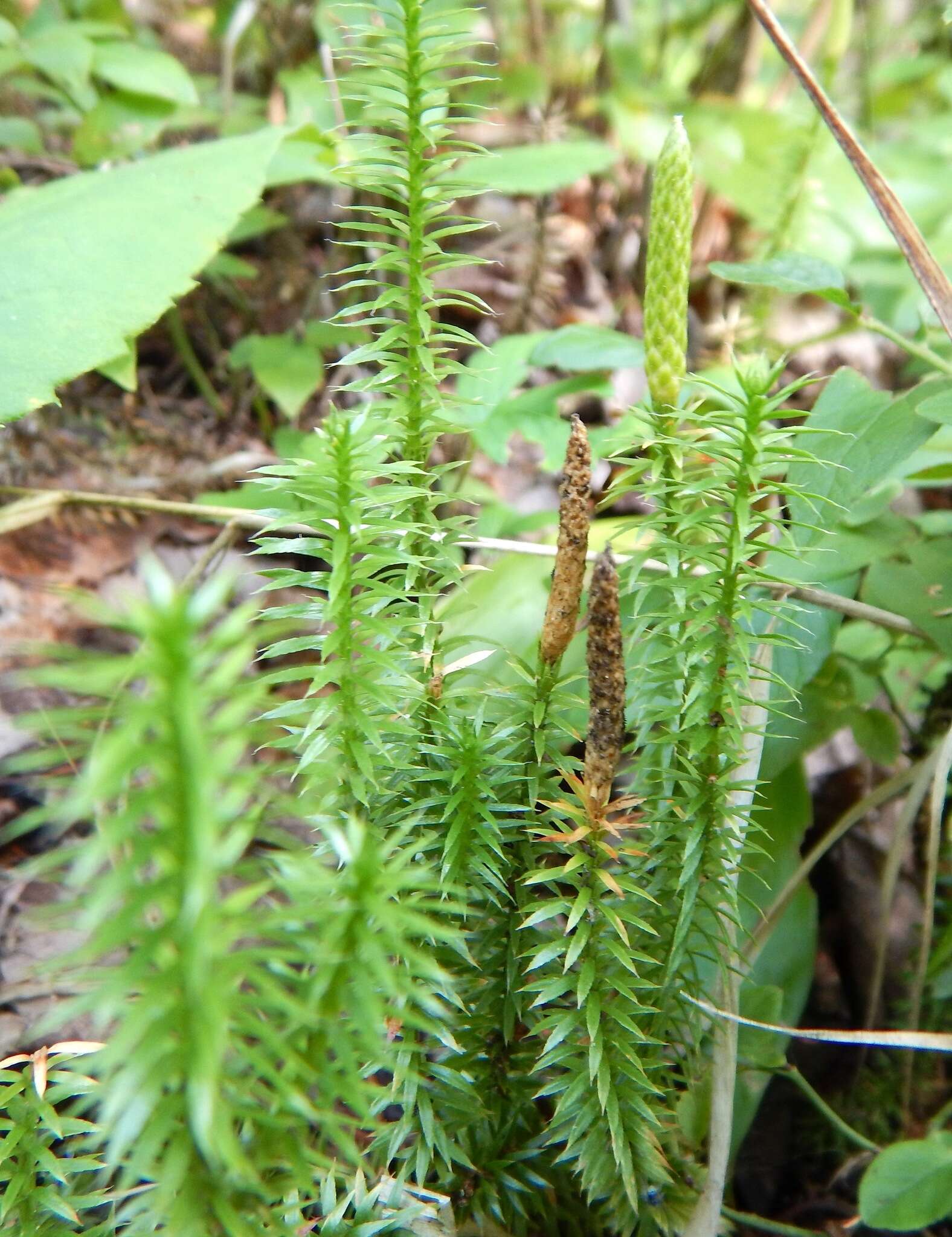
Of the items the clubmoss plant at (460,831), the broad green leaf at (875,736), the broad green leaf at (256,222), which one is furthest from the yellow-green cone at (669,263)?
the broad green leaf at (256,222)

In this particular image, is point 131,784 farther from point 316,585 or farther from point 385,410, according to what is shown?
point 385,410

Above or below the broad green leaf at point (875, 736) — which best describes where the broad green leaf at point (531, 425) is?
above

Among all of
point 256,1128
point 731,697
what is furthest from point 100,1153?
point 731,697

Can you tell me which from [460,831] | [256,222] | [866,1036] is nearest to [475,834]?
[460,831]

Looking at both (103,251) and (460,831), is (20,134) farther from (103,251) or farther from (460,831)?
(460,831)

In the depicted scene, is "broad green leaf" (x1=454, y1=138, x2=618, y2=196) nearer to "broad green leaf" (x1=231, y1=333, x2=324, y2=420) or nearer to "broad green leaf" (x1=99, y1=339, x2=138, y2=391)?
"broad green leaf" (x1=231, y1=333, x2=324, y2=420)

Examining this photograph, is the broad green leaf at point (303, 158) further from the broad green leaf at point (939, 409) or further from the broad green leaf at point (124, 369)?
the broad green leaf at point (939, 409)
